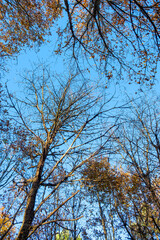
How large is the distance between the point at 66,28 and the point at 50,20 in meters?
1.88

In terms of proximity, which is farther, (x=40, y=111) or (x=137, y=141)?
(x=137, y=141)

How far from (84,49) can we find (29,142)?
12.1ft

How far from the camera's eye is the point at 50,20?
566 cm

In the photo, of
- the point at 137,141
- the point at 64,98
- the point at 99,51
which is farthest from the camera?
the point at 137,141

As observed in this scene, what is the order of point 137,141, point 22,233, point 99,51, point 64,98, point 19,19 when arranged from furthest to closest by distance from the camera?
point 137,141 < point 64,98 < point 19,19 < point 99,51 < point 22,233

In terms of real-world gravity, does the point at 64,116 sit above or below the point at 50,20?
below

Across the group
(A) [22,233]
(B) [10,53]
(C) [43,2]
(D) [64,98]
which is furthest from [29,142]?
(C) [43,2]

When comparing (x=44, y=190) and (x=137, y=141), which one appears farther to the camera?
(x=137, y=141)

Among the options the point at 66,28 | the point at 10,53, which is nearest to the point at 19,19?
the point at 10,53

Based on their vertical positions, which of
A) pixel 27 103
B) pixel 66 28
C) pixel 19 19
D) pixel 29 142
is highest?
pixel 19 19

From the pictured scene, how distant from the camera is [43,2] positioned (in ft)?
17.7

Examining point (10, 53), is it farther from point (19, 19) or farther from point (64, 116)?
point (64, 116)

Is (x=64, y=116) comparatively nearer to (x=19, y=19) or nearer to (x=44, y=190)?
(x=44, y=190)

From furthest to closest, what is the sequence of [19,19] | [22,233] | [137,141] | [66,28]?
[137,141] → [19,19] → [66,28] → [22,233]
